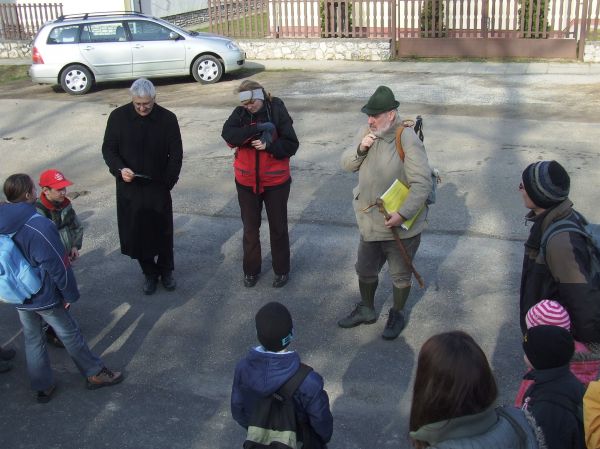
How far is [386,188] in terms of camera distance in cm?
494

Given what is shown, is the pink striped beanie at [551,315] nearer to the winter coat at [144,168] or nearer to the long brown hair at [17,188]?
the long brown hair at [17,188]

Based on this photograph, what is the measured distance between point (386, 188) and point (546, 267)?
5.18ft

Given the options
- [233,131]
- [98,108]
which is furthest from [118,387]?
[98,108]

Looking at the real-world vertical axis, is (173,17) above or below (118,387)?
above

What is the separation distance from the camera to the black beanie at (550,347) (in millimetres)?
2789

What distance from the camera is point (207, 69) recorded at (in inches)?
609

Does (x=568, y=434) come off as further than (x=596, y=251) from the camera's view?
No

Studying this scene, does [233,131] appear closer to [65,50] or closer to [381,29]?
[65,50]

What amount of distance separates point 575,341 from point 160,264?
12.1 ft

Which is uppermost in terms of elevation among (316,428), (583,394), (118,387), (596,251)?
(596,251)

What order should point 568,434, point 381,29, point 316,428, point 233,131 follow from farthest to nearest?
point 381,29, point 233,131, point 316,428, point 568,434

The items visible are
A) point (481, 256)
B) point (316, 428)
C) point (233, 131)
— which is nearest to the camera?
point (316, 428)

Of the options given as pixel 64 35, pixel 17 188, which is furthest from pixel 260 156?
pixel 64 35

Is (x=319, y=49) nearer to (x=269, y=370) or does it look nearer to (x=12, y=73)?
(x=12, y=73)
